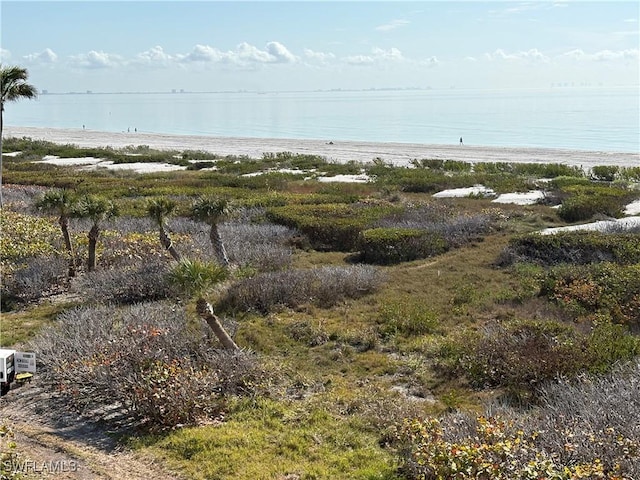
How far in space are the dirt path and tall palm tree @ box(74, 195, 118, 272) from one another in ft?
21.1

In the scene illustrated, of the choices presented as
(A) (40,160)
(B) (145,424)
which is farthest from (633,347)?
(A) (40,160)

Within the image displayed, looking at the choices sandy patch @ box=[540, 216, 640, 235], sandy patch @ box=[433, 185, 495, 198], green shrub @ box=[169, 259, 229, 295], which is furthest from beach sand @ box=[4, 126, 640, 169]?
green shrub @ box=[169, 259, 229, 295]

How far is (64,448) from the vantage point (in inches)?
302

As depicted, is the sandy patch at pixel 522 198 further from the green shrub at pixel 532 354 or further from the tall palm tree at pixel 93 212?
the tall palm tree at pixel 93 212

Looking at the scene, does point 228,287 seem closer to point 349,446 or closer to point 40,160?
point 349,446

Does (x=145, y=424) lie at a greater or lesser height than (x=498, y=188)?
lesser

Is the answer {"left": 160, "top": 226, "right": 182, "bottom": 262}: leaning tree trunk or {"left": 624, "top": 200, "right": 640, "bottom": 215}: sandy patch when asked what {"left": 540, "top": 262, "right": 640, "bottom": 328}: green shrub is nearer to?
{"left": 160, "top": 226, "right": 182, "bottom": 262}: leaning tree trunk

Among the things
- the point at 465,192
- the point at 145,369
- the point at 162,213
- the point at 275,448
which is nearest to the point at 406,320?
the point at 275,448

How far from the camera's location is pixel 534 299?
45.0 ft

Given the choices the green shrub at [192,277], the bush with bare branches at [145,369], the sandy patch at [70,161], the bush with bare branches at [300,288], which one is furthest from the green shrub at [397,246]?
the sandy patch at [70,161]

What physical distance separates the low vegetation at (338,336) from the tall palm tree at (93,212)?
0.22 feet

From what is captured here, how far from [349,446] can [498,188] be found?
24.0 metres

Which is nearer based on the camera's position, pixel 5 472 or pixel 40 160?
pixel 5 472

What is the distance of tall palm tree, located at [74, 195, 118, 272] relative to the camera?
49.2 feet
